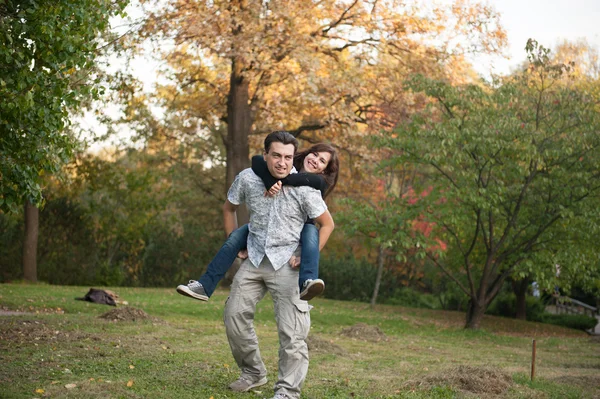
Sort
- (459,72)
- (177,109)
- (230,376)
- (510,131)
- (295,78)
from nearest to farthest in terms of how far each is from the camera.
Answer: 1. (230,376)
2. (510,131)
3. (295,78)
4. (459,72)
5. (177,109)

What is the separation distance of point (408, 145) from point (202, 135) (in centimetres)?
1582

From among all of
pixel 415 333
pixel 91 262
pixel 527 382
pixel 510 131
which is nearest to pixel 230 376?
pixel 527 382

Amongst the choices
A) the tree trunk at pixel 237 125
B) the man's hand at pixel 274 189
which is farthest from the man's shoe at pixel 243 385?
the tree trunk at pixel 237 125

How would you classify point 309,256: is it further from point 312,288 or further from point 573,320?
point 573,320

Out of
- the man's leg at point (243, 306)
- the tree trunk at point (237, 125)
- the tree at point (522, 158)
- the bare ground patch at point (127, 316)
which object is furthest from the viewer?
the tree trunk at point (237, 125)

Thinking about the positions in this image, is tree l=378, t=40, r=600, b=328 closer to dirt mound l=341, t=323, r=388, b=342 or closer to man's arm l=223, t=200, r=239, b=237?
dirt mound l=341, t=323, r=388, b=342

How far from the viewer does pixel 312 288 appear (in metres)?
5.24

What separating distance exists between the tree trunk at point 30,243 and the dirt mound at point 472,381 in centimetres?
1488

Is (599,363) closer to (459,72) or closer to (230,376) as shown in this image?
(230,376)

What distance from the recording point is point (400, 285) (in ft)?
91.5

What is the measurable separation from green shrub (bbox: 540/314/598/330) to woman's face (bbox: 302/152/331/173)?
19.0 meters

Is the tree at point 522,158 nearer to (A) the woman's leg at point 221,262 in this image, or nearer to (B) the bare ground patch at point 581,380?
(B) the bare ground patch at point 581,380

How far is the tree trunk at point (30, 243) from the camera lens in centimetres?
1989

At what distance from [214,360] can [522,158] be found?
9.11 metres
